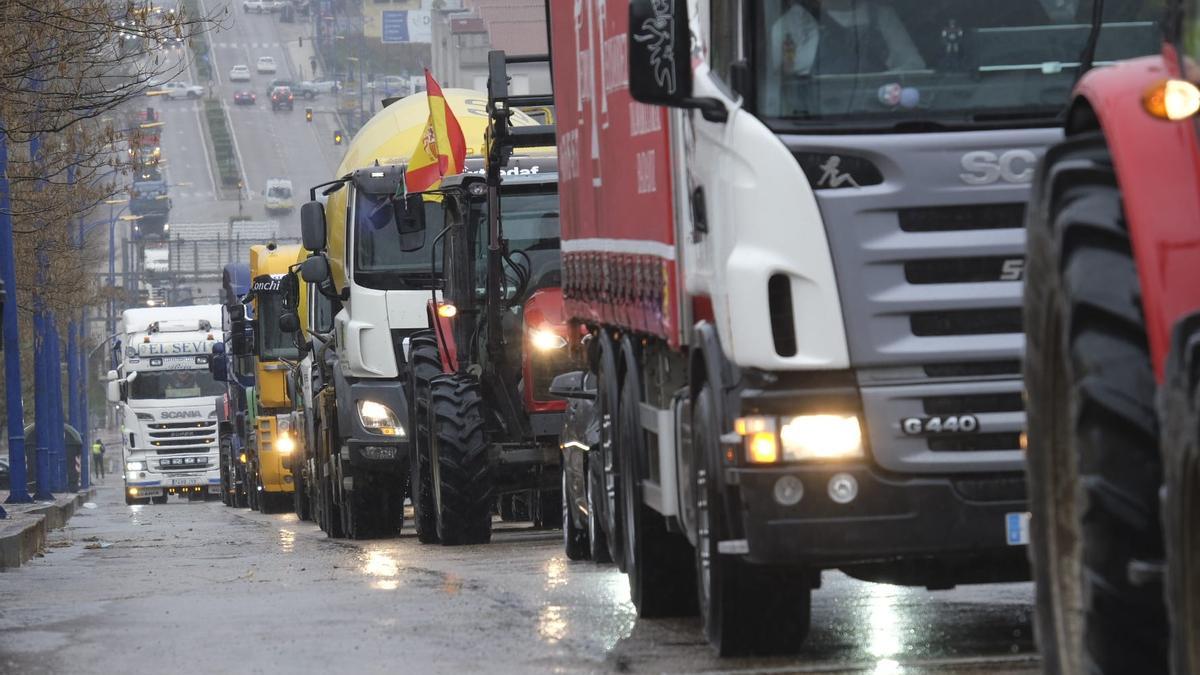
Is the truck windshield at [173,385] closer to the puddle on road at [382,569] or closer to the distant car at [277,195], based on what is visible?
the puddle on road at [382,569]

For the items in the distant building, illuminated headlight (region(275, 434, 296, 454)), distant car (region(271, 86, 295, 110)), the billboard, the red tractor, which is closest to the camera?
the red tractor

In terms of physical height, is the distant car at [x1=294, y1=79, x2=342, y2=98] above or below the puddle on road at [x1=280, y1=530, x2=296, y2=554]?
above

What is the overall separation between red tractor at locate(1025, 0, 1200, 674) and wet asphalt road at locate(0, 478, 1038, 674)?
138 inches

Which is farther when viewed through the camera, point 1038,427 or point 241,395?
point 241,395

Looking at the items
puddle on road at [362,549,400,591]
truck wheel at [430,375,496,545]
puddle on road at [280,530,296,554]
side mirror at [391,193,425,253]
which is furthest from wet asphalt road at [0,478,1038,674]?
puddle on road at [280,530,296,554]

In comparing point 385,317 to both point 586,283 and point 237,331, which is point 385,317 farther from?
point 237,331

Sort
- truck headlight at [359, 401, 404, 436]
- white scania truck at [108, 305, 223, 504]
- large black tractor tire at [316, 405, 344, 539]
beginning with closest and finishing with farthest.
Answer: truck headlight at [359, 401, 404, 436] < large black tractor tire at [316, 405, 344, 539] < white scania truck at [108, 305, 223, 504]

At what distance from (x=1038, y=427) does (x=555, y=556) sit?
37.5 ft

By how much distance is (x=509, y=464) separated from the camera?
20.4 metres

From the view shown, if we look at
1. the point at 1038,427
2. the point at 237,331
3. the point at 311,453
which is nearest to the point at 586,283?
the point at 1038,427

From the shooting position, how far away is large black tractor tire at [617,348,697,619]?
37.9ft

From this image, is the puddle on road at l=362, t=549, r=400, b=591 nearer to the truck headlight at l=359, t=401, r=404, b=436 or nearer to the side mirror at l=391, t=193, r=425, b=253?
the side mirror at l=391, t=193, r=425, b=253

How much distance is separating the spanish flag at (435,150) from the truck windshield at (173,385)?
43166 mm

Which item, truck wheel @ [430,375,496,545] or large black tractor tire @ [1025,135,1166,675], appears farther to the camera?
truck wheel @ [430,375,496,545]
